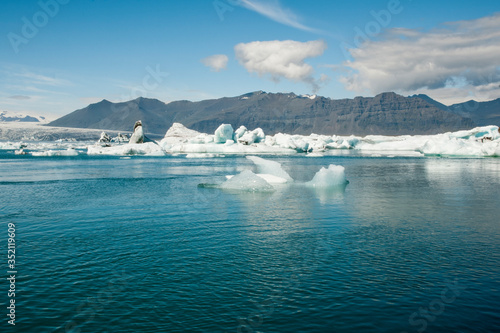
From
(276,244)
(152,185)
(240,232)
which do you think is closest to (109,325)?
(276,244)

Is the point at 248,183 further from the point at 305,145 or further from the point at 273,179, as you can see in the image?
the point at 305,145

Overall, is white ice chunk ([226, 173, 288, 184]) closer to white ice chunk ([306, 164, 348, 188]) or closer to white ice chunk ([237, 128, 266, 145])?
white ice chunk ([306, 164, 348, 188])

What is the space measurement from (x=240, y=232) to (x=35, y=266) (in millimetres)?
6691

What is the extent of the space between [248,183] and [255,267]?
1488 centimetres

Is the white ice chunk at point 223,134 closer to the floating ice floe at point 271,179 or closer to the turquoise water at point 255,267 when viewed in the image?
the floating ice floe at point 271,179

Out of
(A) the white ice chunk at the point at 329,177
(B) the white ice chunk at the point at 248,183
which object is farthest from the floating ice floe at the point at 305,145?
(B) the white ice chunk at the point at 248,183

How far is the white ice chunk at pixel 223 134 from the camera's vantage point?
8694 cm

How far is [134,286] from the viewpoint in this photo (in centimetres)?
908

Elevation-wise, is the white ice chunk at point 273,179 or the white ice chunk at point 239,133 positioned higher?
the white ice chunk at point 239,133

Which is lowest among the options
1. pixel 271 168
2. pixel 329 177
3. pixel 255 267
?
pixel 255 267

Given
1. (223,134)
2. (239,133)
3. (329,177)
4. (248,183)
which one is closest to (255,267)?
(248,183)

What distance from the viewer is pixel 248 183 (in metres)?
25.1

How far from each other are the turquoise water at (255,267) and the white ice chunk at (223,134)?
67.1 meters

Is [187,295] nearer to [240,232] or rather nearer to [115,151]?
[240,232]
